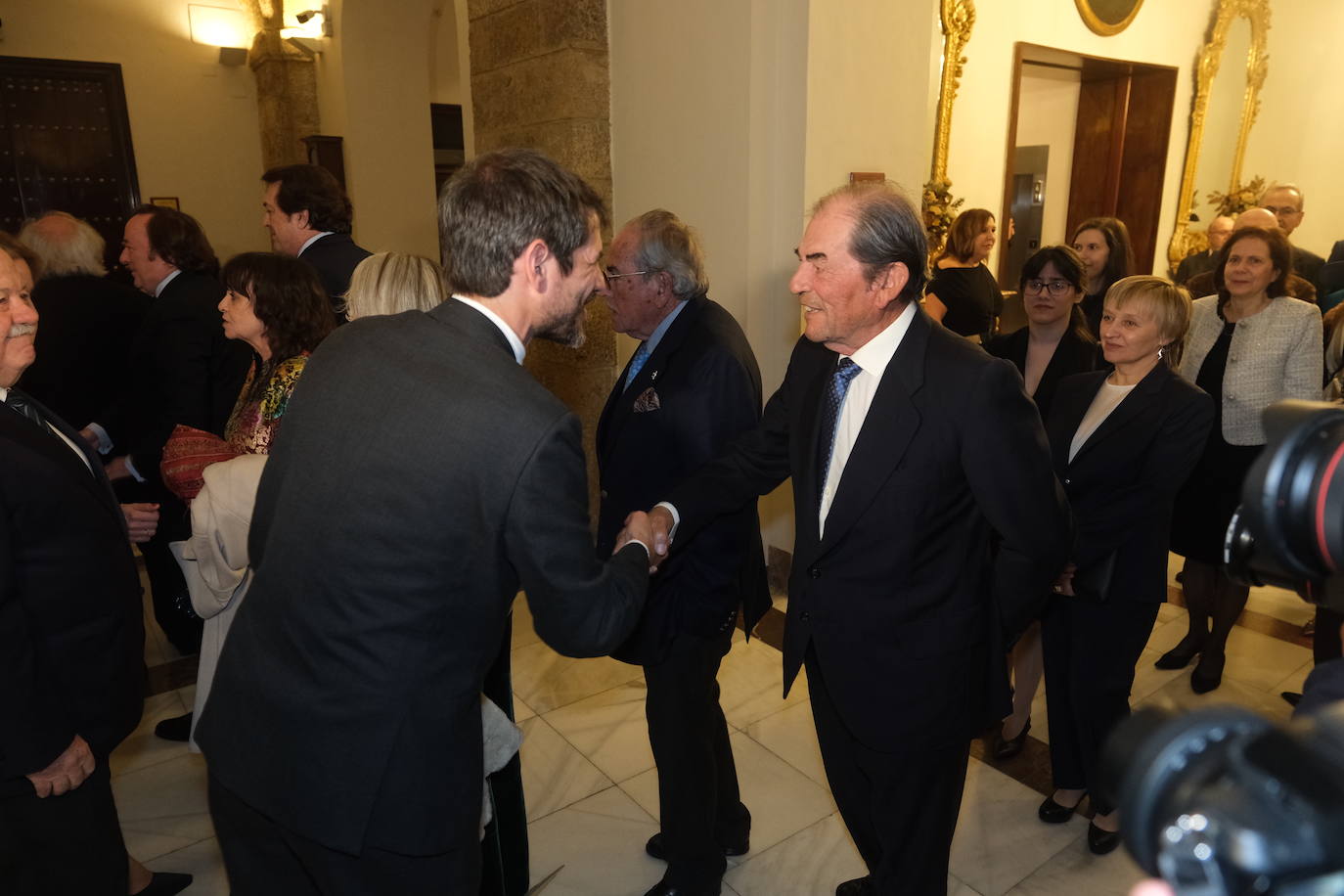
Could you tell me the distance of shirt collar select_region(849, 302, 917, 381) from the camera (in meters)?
1.70

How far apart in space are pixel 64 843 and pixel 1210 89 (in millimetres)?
8441

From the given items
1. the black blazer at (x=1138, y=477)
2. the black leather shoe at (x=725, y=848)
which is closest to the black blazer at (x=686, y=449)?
the black leather shoe at (x=725, y=848)

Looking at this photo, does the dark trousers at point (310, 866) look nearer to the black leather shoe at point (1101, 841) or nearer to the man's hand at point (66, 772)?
the man's hand at point (66, 772)

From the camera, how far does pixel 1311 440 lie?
747mm

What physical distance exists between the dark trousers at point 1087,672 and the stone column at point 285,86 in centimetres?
719

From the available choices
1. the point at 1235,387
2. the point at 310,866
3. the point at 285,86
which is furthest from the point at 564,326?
the point at 285,86

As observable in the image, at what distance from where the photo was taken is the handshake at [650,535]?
1717 mm

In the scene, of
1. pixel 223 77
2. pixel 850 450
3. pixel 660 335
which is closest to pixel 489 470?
pixel 850 450

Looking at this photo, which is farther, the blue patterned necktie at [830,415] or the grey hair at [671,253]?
the grey hair at [671,253]

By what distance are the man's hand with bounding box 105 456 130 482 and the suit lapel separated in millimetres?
2868

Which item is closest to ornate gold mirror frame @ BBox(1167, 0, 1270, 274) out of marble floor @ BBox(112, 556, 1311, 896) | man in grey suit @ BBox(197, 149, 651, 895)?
marble floor @ BBox(112, 556, 1311, 896)

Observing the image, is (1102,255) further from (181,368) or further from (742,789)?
(181,368)

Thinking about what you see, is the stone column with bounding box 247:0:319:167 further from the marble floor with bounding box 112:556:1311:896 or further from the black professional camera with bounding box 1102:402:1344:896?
the black professional camera with bounding box 1102:402:1344:896

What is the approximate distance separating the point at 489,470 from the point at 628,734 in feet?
7.11
